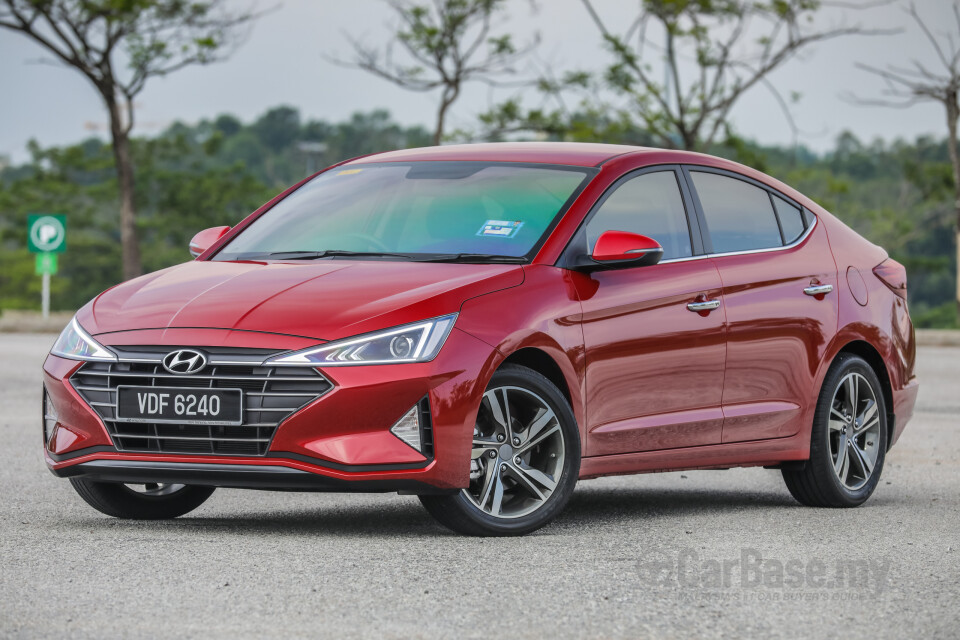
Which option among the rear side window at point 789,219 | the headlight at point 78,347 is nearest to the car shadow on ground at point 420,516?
the headlight at point 78,347

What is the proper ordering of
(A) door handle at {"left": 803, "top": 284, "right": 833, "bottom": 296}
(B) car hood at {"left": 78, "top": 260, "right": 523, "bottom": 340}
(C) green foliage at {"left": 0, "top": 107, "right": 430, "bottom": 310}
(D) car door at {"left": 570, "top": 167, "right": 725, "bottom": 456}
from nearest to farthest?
1. (B) car hood at {"left": 78, "top": 260, "right": 523, "bottom": 340}
2. (D) car door at {"left": 570, "top": 167, "right": 725, "bottom": 456}
3. (A) door handle at {"left": 803, "top": 284, "right": 833, "bottom": 296}
4. (C) green foliage at {"left": 0, "top": 107, "right": 430, "bottom": 310}

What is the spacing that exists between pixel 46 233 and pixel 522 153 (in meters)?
→ 23.3

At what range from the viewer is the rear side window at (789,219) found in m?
8.17

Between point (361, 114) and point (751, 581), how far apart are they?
153147mm

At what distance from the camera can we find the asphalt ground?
460 centimetres

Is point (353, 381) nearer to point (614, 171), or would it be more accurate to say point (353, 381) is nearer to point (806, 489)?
point (614, 171)

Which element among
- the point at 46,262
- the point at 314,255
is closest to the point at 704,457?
the point at 314,255

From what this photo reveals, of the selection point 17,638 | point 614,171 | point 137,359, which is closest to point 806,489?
point 614,171

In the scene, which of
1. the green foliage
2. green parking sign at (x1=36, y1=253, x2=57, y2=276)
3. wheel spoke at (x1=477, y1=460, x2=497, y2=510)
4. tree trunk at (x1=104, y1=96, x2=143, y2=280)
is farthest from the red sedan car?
the green foliage

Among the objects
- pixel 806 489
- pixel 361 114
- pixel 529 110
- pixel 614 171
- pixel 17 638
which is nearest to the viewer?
pixel 17 638

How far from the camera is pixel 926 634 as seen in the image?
4578mm

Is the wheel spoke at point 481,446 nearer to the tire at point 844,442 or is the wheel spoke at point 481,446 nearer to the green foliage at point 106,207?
the tire at point 844,442

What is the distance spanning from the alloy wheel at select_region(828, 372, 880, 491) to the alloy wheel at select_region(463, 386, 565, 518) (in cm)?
229

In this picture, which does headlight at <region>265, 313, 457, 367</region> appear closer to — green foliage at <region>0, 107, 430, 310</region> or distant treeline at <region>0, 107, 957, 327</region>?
distant treeline at <region>0, 107, 957, 327</region>
